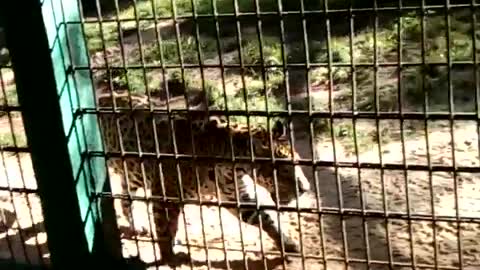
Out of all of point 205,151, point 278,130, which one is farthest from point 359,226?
point 205,151

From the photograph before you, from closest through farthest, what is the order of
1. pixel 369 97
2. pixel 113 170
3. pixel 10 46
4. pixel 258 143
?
pixel 10 46 → pixel 258 143 → pixel 113 170 → pixel 369 97

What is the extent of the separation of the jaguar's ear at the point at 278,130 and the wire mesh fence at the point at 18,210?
1.09 meters

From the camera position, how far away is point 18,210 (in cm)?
480

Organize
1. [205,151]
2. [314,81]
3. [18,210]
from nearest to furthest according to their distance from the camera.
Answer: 1. [205,151]
2. [18,210]
3. [314,81]

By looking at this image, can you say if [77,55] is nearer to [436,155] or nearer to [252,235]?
[252,235]

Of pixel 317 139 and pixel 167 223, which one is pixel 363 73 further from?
pixel 167 223

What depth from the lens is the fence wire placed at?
8.76 ft

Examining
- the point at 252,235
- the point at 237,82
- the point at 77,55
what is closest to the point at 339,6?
the point at 237,82

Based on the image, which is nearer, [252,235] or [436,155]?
[252,235]

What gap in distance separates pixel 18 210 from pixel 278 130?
1.65 meters

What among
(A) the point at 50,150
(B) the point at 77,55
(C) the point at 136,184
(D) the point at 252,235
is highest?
(B) the point at 77,55

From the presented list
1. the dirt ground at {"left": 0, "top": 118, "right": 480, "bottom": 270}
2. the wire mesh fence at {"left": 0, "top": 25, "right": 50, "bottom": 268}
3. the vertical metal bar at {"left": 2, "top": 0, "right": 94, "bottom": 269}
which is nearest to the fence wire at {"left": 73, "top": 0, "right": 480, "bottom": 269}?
the dirt ground at {"left": 0, "top": 118, "right": 480, "bottom": 270}

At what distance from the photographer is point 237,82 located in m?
6.41

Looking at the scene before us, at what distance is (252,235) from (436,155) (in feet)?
3.94
